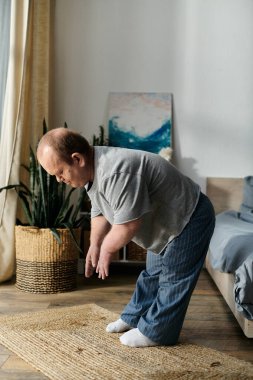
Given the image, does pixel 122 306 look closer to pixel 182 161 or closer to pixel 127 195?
pixel 127 195

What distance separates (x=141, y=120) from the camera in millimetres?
4023

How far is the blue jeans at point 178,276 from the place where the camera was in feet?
6.46

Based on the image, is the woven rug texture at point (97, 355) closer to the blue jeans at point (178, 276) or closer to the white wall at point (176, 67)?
the blue jeans at point (178, 276)

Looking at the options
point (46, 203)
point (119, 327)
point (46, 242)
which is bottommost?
point (119, 327)

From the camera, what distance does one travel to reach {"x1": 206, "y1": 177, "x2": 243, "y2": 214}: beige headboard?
405 centimetres

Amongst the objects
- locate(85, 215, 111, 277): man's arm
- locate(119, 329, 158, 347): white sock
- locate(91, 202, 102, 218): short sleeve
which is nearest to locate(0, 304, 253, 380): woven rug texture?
locate(119, 329, 158, 347): white sock

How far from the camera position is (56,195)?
317 centimetres

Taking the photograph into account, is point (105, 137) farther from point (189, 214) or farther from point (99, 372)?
point (99, 372)

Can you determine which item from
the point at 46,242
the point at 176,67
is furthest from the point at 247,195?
the point at 46,242

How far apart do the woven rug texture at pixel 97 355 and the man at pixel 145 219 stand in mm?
96

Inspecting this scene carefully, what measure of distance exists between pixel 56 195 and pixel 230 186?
5.18 ft

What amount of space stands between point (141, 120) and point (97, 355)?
7.98 ft

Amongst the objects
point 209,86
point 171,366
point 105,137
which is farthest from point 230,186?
point 171,366

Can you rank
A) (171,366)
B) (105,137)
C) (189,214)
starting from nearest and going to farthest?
1. (171,366)
2. (189,214)
3. (105,137)
